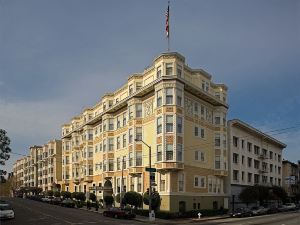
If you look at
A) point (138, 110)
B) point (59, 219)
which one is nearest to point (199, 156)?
point (138, 110)

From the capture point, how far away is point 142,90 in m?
60.4

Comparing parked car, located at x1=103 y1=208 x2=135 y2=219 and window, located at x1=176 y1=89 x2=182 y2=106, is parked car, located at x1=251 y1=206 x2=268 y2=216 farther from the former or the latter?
parked car, located at x1=103 y1=208 x2=135 y2=219

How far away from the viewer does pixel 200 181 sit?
61.2 m

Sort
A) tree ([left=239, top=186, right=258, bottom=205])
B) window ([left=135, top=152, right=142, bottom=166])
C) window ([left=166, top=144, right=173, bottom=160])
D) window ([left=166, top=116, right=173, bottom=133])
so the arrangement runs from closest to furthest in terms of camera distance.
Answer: window ([left=166, top=144, right=173, bottom=160]) → window ([left=166, top=116, right=173, bottom=133]) → window ([left=135, top=152, right=142, bottom=166]) → tree ([left=239, top=186, right=258, bottom=205])

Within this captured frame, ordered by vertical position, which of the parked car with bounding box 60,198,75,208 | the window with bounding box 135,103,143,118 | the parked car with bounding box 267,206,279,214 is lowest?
the parked car with bounding box 267,206,279,214

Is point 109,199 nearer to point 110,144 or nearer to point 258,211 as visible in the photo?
point 110,144

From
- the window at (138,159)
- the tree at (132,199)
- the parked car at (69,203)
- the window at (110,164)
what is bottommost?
the parked car at (69,203)

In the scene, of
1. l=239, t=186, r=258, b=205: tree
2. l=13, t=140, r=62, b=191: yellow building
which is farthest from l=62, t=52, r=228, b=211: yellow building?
l=13, t=140, r=62, b=191: yellow building

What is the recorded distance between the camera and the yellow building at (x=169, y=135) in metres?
55.4

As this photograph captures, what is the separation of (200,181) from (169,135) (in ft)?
34.3

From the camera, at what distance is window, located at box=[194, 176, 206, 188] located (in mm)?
59888

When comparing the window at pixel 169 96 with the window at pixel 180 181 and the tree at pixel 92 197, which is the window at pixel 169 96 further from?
the tree at pixel 92 197

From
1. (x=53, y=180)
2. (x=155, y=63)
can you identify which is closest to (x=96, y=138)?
(x=155, y=63)

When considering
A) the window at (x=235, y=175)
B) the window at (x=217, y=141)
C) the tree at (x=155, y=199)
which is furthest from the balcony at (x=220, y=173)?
the tree at (x=155, y=199)
